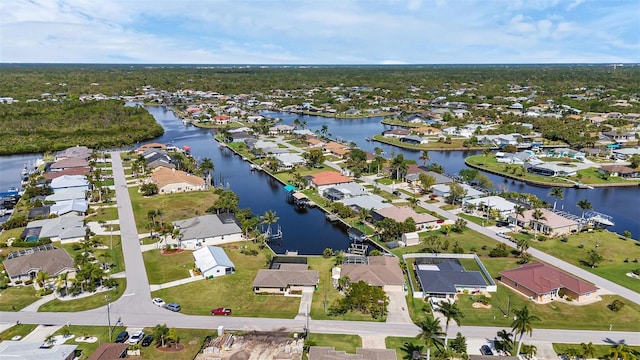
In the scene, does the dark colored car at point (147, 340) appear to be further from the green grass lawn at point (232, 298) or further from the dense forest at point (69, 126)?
the dense forest at point (69, 126)

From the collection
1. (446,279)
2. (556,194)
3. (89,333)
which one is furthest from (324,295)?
(556,194)

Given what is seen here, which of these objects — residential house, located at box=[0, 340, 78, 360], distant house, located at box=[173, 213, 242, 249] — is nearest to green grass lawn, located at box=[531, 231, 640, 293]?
distant house, located at box=[173, 213, 242, 249]

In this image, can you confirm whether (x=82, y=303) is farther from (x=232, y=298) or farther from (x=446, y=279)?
(x=446, y=279)

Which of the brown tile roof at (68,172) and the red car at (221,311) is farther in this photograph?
the brown tile roof at (68,172)

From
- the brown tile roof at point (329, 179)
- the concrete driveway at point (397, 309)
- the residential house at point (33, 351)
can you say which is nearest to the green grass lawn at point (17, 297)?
the residential house at point (33, 351)

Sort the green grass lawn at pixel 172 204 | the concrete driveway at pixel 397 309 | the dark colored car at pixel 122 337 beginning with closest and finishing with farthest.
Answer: the dark colored car at pixel 122 337
the concrete driveway at pixel 397 309
the green grass lawn at pixel 172 204

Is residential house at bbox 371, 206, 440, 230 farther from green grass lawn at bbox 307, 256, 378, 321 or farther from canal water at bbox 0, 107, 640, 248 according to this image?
green grass lawn at bbox 307, 256, 378, 321

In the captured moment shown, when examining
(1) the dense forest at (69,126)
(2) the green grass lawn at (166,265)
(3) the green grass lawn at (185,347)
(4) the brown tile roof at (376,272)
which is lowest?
(3) the green grass lawn at (185,347)
